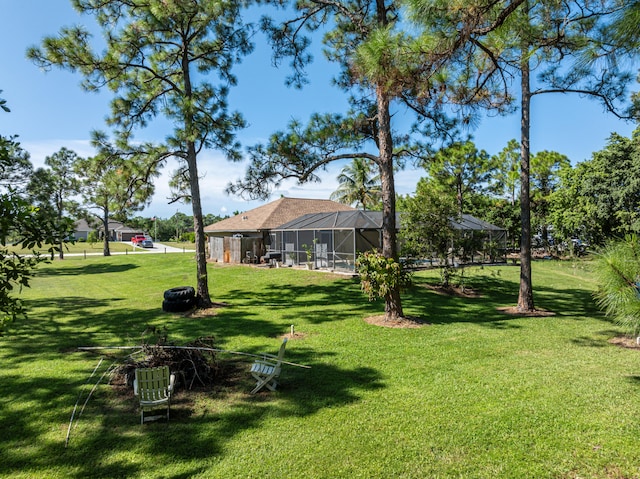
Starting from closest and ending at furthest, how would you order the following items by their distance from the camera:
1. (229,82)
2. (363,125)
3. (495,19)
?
1. (495,19)
2. (363,125)
3. (229,82)

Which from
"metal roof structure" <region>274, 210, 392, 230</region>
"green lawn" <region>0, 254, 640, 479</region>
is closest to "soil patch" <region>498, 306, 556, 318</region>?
"green lawn" <region>0, 254, 640, 479</region>

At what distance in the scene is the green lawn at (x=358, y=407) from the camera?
3.51 metres

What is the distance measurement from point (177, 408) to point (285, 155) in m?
5.84

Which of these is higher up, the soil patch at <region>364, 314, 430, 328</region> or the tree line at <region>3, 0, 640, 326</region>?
the tree line at <region>3, 0, 640, 326</region>

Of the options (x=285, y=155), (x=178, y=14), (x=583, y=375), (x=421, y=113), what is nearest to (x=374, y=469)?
(x=583, y=375)

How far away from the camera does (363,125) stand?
30.7ft

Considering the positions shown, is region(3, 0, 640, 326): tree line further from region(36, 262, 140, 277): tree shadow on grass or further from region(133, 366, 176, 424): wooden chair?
region(36, 262, 140, 277): tree shadow on grass

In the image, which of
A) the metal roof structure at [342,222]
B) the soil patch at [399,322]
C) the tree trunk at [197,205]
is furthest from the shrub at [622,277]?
the metal roof structure at [342,222]

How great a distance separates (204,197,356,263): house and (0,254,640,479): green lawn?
1475cm

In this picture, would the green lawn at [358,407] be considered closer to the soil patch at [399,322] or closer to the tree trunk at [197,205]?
the soil patch at [399,322]

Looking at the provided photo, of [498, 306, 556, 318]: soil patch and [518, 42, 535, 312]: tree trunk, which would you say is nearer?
[518, 42, 535, 312]: tree trunk

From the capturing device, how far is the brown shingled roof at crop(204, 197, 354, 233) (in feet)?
84.7

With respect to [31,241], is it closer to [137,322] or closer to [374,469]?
[374,469]

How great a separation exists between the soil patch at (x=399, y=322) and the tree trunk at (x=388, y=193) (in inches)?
5.4
